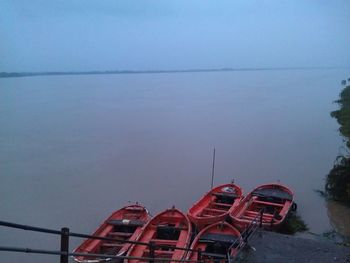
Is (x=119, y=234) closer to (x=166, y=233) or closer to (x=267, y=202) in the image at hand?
(x=166, y=233)

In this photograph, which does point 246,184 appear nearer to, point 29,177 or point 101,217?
point 101,217

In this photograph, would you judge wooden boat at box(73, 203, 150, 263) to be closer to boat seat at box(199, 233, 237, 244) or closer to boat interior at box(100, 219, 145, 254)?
boat interior at box(100, 219, 145, 254)

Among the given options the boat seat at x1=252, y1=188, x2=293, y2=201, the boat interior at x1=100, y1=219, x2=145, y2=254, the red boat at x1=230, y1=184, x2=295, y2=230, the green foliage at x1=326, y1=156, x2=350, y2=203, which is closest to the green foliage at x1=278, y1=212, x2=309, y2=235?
the red boat at x1=230, y1=184, x2=295, y2=230

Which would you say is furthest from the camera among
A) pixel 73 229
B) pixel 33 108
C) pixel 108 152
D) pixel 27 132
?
pixel 33 108

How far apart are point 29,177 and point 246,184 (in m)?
8.59

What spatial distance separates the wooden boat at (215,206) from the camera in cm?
912

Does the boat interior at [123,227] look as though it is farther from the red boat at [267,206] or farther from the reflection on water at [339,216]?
the reflection on water at [339,216]

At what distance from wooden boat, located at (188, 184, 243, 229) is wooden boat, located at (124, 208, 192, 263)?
0.31 metres

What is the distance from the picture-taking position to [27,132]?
26906mm

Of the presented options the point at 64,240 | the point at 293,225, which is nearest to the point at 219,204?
the point at 293,225

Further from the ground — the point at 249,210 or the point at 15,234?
the point at 249,210

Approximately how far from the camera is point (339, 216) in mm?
11469

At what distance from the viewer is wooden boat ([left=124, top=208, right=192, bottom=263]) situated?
8070 millimetres

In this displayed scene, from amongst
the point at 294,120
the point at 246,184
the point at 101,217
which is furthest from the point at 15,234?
the point at 294,120
